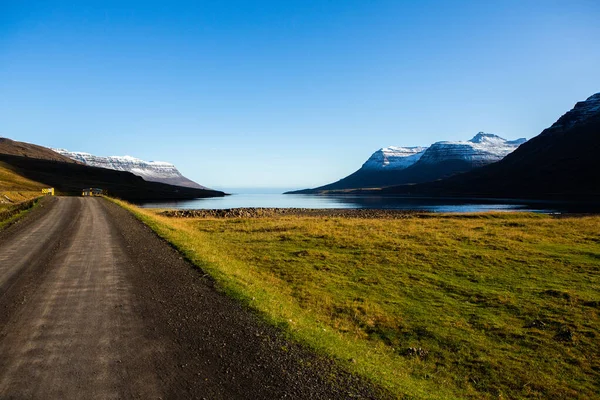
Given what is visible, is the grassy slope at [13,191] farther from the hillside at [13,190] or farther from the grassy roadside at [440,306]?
the grassy roadside at [440,306]

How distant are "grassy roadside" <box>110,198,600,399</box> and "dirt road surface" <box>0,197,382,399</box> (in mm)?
1468

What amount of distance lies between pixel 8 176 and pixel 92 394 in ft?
580

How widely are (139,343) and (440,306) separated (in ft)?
48.5

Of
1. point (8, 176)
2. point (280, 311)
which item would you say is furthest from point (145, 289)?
point (8, 176)

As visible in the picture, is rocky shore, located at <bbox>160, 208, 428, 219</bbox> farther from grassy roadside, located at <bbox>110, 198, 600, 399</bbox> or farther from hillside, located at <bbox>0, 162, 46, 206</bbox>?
grassy roadside, located at <bbox>110, 198, 600, 399</bbox>

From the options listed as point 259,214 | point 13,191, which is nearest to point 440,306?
point 259,214

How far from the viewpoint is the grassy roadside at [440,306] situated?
11641 mm

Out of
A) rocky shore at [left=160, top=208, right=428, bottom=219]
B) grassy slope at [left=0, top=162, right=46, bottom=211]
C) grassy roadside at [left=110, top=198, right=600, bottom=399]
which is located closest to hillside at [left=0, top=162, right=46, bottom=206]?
grassy slope at [left=0, top=162, right=46, bottom=211]

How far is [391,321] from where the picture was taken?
1642 cm

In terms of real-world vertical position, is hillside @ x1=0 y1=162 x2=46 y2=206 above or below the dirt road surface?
above

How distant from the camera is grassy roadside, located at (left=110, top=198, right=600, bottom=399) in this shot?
11.6 metres

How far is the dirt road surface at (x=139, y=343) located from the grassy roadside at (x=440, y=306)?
4.82ft

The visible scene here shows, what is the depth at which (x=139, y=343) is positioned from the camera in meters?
9.04

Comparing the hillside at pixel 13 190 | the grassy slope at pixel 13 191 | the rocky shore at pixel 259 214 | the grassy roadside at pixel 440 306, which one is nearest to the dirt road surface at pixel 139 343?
the grassy roadside at pixel 440 306
